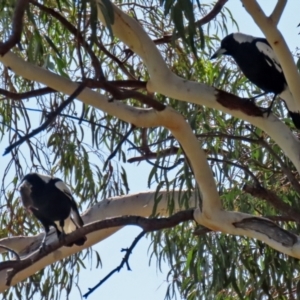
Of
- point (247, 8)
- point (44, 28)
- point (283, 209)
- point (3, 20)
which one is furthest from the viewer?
point (44, 28)

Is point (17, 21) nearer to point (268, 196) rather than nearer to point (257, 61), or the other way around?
point (268, 196)

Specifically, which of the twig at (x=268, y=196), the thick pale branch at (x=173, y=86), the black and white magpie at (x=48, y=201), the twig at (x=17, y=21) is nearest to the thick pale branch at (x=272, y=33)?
the thick pale branch at (x=173, y=86)

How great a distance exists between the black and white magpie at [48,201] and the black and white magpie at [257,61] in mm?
899

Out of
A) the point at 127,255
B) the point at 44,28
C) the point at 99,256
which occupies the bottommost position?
the point at 127,255

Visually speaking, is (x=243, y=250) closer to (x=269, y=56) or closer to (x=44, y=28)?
(x=269, y=56)

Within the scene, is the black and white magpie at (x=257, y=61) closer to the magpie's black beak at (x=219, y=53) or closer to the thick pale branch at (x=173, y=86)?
the magpie's black beak at (x=219, y=53)

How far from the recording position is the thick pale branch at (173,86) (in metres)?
2.23

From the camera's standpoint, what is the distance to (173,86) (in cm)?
228

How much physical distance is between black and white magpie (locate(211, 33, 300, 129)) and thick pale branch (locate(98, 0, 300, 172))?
0.44m

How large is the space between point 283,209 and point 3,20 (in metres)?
1.13

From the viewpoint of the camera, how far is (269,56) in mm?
3016

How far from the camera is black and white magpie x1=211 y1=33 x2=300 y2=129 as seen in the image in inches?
114

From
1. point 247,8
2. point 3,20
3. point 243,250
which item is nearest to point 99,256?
point 243,250

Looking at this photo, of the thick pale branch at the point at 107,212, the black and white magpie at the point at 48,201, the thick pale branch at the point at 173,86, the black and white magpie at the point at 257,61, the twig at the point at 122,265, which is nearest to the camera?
the twig at the point at 122,265
